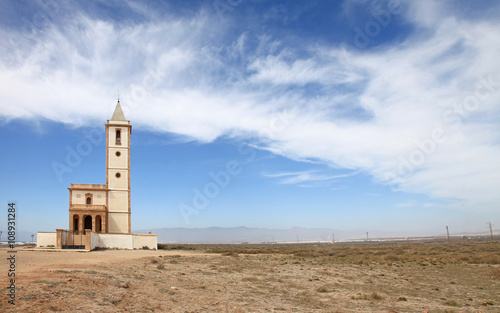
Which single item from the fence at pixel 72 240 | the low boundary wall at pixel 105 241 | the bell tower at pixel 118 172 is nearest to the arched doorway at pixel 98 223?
the bell tower at pixel 118 172

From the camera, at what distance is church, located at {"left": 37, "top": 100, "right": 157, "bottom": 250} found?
40406mm

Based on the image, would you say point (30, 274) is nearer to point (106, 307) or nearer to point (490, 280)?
point (106, 307)

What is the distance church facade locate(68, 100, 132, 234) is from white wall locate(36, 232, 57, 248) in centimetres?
640

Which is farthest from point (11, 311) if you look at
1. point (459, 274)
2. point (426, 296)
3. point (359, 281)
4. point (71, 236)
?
point (71, 236)

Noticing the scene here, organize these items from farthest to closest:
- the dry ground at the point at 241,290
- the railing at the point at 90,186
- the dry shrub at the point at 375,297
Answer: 1. the railing at the point at 90,186
2. the dry shrub at the point at 375,297
3. the dry ground at the point at 241,290

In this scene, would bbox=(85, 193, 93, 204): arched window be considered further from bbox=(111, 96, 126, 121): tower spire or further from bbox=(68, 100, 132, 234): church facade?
bbox=(111, 96, 126, 121): tower spire

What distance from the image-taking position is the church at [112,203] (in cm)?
4041

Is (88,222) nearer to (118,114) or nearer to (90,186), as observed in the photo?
(90,186)

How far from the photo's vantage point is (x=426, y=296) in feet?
53.3

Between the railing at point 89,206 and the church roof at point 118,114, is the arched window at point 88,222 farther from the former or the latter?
the church roof at point 118,114

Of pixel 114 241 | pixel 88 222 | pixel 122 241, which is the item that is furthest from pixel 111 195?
pixel 114 241

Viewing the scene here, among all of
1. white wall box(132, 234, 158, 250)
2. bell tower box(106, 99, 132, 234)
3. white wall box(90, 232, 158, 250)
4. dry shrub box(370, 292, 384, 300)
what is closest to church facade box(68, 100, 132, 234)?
bell tower box(106, 99, 132, 234)

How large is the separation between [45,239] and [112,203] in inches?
499

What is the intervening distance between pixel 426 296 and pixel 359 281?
14.5 ft
